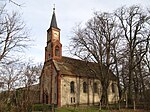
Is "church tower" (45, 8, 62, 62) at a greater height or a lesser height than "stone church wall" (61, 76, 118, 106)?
greater

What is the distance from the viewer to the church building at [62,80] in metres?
42.8

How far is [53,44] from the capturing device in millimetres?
45031

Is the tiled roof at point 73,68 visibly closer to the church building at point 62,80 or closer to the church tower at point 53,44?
the church building at point 62,80

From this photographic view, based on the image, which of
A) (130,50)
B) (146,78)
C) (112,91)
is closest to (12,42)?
(130,50)

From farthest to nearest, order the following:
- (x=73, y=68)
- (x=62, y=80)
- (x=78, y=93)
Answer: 1. (x=73, y=68)
2. (x=78, y=93)
3. (x=62, y=80)

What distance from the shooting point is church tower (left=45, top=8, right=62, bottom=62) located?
45206 millimetres

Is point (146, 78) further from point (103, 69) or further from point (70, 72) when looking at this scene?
point (70, 72)

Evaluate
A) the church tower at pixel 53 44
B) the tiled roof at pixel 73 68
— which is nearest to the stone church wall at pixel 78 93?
the tiled roof at pixel 73 68

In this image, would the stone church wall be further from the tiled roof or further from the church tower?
the church tower

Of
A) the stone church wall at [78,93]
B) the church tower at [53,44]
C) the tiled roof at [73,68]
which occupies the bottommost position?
the stone church wall at [78,93]

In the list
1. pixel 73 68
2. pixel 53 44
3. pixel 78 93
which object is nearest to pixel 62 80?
pixel 78 93

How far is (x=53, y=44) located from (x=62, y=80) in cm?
755

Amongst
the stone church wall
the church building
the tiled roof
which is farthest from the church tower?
the stone church wall

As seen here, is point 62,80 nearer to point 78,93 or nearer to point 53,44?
point 78,93
